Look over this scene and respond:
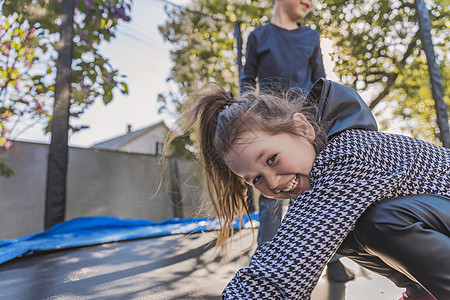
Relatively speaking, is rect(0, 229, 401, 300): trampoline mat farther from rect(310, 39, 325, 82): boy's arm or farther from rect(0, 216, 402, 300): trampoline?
rect(310, 39, 325, 82): boy's arm

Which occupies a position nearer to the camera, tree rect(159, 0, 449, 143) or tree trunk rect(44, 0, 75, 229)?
tree trunk rect(44, 0, 75, 229)

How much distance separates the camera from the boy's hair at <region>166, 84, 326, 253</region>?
2.44 feet

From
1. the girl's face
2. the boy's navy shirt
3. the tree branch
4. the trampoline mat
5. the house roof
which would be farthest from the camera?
the tree branch

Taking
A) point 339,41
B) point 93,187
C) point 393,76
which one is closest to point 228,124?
point 93,187

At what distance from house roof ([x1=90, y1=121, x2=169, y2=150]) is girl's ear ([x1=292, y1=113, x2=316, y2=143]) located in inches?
85.2

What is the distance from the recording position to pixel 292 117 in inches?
29.9

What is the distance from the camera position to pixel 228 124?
77cm

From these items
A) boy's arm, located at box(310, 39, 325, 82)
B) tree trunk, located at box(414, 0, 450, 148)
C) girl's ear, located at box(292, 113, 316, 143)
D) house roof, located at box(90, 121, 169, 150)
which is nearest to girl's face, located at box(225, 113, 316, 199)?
girl's ear, located at box(292, 113, 316, 143)

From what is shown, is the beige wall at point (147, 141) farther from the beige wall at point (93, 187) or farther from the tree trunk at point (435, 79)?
the tree trunk at point (435, 79)

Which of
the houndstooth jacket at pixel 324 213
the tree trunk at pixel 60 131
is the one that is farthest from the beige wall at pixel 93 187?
the houndstooth jacket at pixel 324 213

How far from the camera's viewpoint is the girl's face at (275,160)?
27.1 inches

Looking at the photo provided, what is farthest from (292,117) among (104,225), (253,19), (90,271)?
(253,19)

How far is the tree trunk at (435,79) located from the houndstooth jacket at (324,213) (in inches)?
71.3

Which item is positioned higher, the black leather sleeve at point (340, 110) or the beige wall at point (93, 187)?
the black leather sleeve at point (340, 110)
